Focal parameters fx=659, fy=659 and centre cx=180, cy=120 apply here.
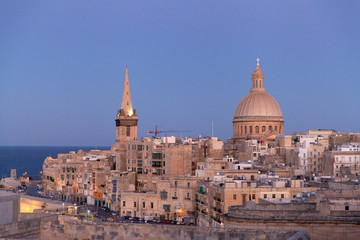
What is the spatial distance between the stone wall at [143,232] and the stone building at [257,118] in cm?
6968

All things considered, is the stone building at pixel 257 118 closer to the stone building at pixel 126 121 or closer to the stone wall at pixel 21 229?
A: the stone building at pixel 126 121

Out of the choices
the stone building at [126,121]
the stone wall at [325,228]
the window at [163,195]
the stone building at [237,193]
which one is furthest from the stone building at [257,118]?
the stone wall at [325,228]

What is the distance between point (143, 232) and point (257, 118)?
71716mm

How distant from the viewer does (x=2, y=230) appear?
16562 millimetres

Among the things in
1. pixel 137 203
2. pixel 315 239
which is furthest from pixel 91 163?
pixel 315 239

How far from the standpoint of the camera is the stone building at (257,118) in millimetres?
87125

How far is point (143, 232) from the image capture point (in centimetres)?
1634

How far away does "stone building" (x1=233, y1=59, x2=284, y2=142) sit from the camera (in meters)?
87.1

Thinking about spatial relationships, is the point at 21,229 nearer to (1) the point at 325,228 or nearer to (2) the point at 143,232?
(2) the point at 143,232

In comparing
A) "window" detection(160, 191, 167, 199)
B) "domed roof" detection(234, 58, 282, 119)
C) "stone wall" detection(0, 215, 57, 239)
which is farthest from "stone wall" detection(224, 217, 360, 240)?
"domed roof" detection(234, 58, 282, 119)

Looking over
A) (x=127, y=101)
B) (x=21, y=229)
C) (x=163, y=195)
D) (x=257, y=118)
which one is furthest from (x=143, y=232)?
(x=257, y=118)

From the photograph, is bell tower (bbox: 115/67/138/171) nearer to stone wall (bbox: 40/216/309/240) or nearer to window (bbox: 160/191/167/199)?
window (bbox: 160/191/167/199)

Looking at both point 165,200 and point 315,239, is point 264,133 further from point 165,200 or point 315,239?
point 315,239

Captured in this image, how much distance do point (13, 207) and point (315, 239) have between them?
10.9 meters
